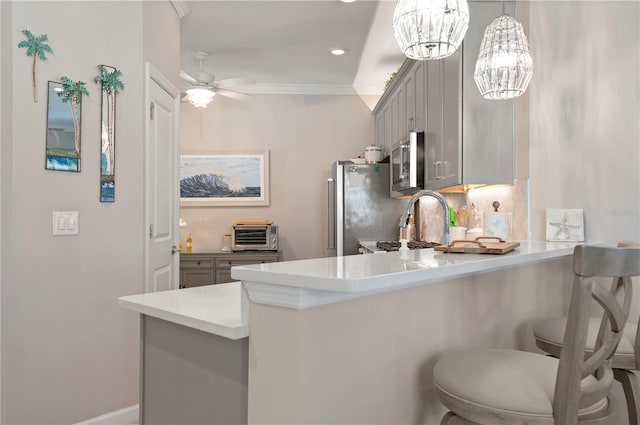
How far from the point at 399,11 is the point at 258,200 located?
13.6 feet

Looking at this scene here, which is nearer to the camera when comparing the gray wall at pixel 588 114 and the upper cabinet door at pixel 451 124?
the gray wall at pixel 588 114

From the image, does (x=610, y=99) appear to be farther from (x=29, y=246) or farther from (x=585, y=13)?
(x=29, y=246)

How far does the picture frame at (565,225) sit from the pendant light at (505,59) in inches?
27.1

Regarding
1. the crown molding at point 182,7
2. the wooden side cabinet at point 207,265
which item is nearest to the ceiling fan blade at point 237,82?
the crown molding at point 182,7

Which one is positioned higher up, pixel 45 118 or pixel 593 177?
pixel 45 118

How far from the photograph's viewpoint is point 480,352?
1.45 meters

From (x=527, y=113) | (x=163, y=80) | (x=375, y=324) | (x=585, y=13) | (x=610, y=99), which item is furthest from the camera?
(x=163, y=80)

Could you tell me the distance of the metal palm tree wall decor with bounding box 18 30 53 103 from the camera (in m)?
2.27

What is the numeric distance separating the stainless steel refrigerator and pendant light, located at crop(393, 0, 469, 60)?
318 centimetres

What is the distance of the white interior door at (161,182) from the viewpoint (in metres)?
2.94

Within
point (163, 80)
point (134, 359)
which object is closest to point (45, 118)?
point (163, 80)

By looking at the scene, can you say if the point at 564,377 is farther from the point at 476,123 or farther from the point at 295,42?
the point at 295,42

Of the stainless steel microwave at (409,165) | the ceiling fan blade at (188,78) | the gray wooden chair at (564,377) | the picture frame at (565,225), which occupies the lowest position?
the gray wooden chair at (564,377)

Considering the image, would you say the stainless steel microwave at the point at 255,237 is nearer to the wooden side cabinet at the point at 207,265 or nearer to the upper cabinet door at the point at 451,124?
the wooden side cabinet at the point at 207,265
